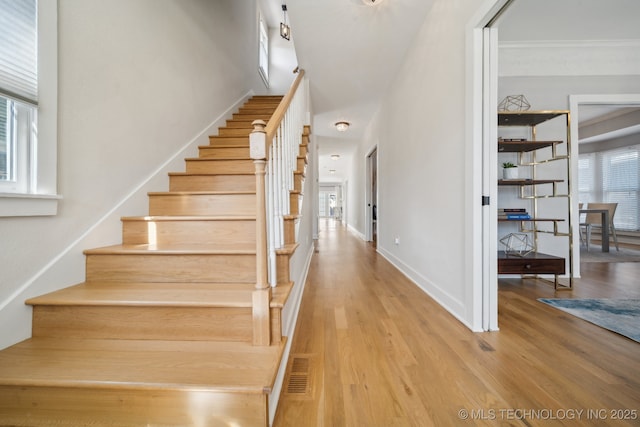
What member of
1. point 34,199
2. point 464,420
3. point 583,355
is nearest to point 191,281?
point 34,199

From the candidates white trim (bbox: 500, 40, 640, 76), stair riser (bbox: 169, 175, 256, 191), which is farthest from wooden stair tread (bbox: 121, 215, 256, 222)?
white trim (bbox: 500, 40, 640, 76)

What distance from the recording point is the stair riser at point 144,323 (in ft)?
3.60

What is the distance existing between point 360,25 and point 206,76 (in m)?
1.74

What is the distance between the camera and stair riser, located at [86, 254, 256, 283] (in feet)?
4.41

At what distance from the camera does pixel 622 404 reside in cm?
100

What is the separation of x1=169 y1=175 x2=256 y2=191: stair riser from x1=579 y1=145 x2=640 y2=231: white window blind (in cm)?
782

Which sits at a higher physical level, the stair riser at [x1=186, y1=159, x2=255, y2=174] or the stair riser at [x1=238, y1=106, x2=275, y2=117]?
the stair riser at [x1=238, y1=106, x2=275, y2=117]

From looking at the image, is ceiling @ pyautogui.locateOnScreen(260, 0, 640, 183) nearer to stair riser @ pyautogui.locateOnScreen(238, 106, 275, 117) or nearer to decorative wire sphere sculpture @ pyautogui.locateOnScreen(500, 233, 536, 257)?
stair riser @ pyautogui.locateOnScreen(238, 106, 275, 117)

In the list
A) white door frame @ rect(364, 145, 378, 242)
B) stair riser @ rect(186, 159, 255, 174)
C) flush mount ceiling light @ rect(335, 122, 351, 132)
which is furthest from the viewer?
white door frame @ rect(364, 145, 378, 242)

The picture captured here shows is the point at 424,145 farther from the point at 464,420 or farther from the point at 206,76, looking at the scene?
the point at 206,76

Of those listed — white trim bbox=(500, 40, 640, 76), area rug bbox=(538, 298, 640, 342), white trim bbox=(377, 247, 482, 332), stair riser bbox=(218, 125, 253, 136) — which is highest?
white trim bbox=(500, 40, 640, 76)

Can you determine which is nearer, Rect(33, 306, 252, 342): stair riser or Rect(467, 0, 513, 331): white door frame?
Rect(33, 306, 252, 342): stair riser

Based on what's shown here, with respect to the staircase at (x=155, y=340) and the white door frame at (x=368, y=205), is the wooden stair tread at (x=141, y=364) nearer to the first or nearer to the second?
the staircase at (x=155, y=340)

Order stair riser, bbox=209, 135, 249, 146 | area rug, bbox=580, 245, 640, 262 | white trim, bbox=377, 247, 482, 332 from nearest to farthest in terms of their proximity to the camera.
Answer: white trim, bbox=377, 247, 482, 332
stair riser, bbox=209, 135, 249, 146
area rug, bbox=580, 245, 640, 262
